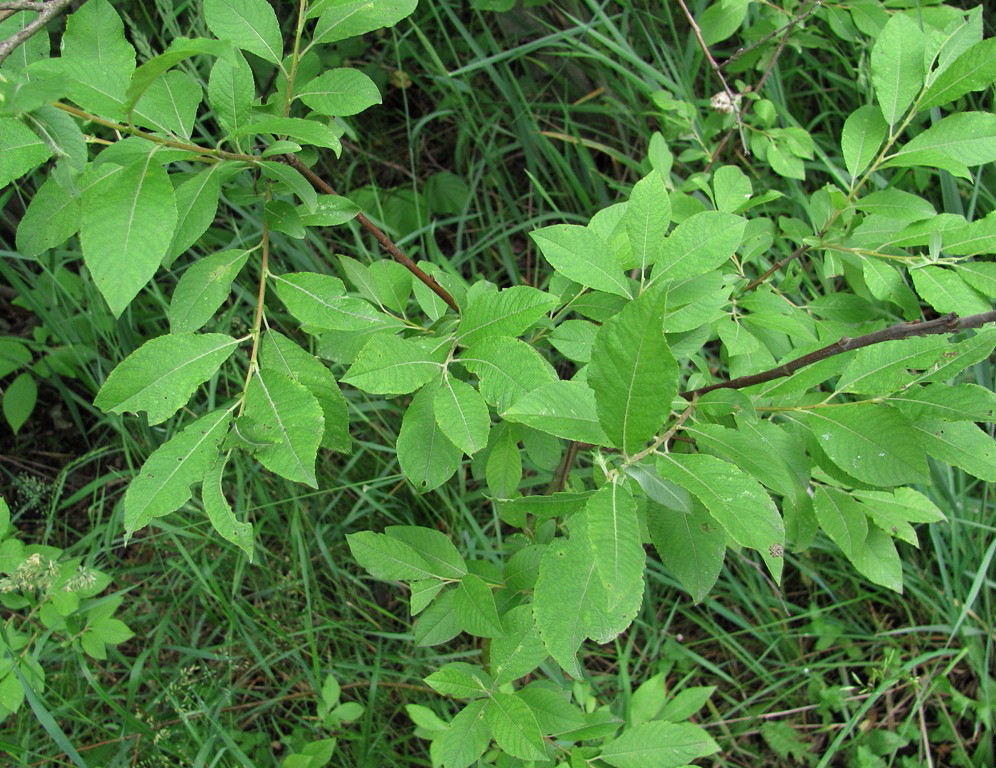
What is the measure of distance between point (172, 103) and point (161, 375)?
0.35 meters

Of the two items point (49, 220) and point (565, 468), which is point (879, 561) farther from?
point (49, 220)

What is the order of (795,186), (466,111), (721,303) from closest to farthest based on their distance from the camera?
(721,303) < (795,186) < (466,111)

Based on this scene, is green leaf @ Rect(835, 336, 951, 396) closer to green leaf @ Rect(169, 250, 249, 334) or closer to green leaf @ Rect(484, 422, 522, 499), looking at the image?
green leaf @ Rect(484, 422, 522, 499)

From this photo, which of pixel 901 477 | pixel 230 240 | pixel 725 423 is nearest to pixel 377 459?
pixel 230 240

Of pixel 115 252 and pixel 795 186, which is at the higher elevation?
pixel 115 252

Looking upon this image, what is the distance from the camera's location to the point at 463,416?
3.36 ft

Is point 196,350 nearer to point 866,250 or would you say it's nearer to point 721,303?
point 721,303

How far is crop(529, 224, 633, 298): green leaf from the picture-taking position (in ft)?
3.59

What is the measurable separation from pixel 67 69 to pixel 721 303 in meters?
0.85

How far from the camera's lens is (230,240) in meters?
2.55

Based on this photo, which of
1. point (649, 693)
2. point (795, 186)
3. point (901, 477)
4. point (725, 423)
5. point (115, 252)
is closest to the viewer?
point (115, 252)

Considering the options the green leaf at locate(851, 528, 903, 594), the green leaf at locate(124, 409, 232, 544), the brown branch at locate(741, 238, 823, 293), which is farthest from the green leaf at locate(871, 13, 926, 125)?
the green leaf at locate(124, 409, 232, 544)

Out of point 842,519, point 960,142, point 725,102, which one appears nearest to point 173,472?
point 842,519

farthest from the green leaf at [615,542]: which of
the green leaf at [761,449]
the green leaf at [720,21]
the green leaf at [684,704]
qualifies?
the green leaf at [720,21]
